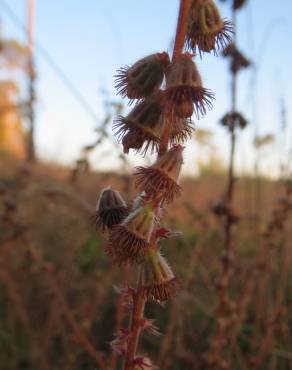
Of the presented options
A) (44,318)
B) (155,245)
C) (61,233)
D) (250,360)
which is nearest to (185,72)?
(155,245)

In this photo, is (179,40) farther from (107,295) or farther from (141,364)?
(107,295)

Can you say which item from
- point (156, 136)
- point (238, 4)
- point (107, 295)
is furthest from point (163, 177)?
point (107, 295)

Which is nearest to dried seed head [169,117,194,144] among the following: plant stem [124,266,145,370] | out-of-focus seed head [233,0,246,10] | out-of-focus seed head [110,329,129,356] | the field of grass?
plant stem [124,266,145,370]

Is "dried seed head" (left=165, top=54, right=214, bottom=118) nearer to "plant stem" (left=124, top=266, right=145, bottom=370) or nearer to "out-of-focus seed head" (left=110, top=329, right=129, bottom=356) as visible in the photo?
"plant stem" (left=124, top=266, right=145, bottom=370)

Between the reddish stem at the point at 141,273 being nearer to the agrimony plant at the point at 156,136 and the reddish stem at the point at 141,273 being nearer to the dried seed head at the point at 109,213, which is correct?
the agrimony plant at the point at 156,136

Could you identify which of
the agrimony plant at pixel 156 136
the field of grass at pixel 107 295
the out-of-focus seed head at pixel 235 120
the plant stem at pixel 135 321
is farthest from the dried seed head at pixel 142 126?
the out-of-focus seed head at pixel 235 120

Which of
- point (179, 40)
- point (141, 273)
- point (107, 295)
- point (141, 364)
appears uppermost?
point (179, 40)

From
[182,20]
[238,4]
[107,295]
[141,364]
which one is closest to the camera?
[182,20]
